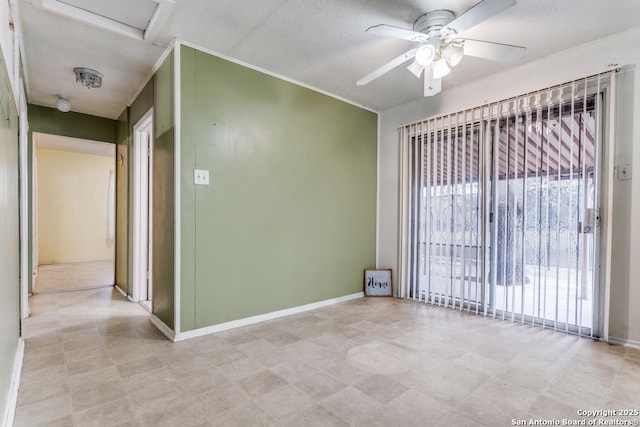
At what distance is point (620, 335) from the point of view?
2.56 metres

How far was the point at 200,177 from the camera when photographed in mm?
2797

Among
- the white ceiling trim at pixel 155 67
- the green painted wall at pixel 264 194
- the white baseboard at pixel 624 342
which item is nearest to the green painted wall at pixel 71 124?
the white ceiling trim at pixel 155 67

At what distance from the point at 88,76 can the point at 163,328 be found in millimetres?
2657

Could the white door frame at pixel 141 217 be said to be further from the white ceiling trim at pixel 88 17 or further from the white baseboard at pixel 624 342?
the white baseboard at pixel 624 342

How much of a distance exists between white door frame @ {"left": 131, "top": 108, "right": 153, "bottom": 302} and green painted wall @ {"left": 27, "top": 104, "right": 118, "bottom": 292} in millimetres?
1322

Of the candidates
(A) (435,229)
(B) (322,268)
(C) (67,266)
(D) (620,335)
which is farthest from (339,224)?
(C) (67,266)

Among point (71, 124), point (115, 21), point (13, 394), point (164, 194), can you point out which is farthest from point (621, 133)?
point (71, 124)

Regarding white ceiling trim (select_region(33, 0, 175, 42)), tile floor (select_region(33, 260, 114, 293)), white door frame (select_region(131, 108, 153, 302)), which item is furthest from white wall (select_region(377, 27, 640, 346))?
tile floor (select_region(33, 260, 114, 293))

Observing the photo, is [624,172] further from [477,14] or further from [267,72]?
[267,72]

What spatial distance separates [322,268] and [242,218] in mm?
1221

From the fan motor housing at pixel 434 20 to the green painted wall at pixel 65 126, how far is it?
15.3ft

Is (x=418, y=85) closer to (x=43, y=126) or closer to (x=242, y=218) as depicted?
(x=242, y=218)

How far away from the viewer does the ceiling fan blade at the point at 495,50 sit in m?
2.07

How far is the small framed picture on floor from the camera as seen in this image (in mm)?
4207
